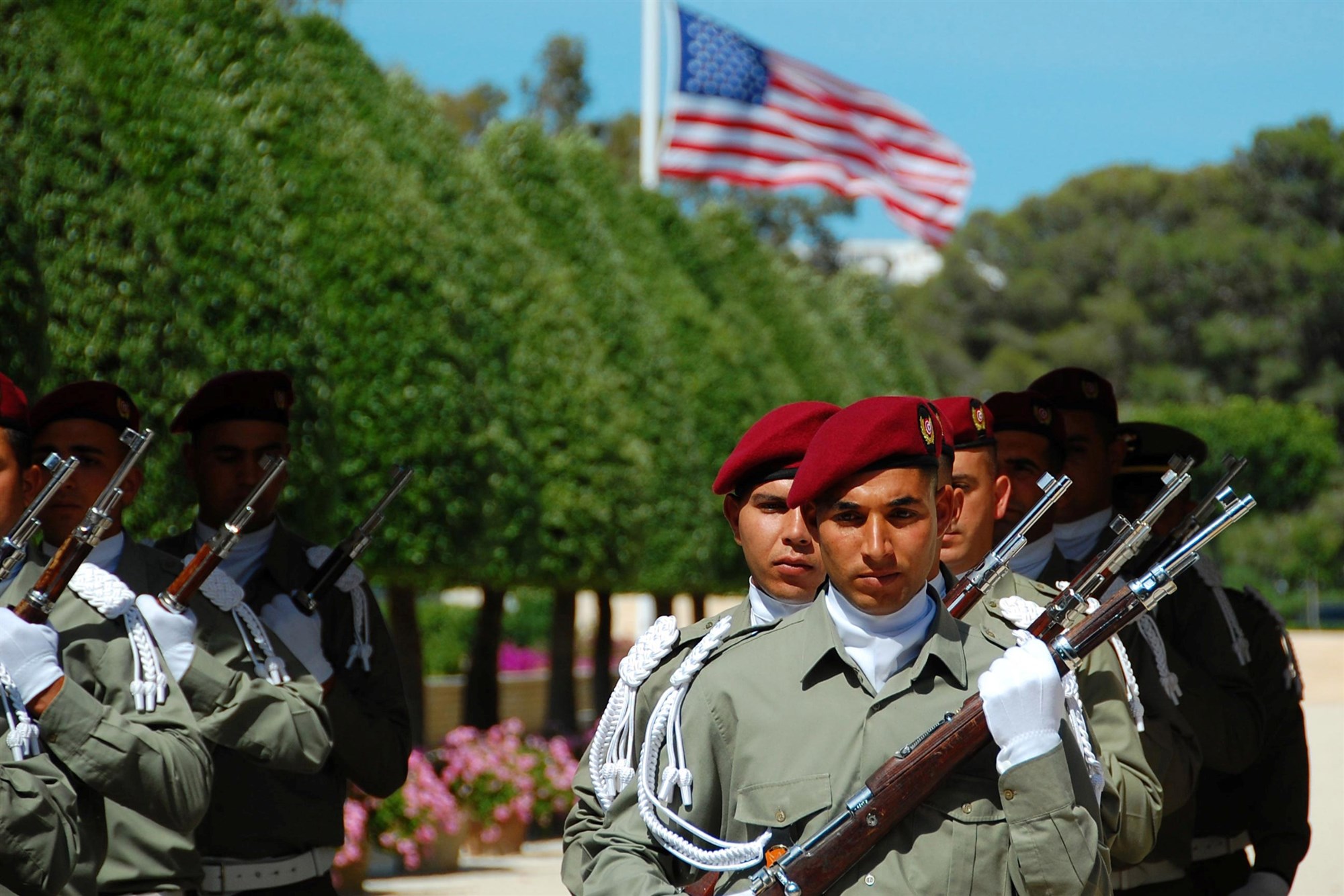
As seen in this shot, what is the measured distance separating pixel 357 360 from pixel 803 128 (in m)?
7.81

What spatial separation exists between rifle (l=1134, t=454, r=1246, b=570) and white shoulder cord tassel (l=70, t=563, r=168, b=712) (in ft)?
7.34

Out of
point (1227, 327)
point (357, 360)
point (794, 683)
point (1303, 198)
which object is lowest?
point (794, 683)

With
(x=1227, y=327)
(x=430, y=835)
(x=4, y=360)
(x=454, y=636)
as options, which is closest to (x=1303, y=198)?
(x=1227, y=327)

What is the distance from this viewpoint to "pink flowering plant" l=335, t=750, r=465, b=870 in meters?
10.2

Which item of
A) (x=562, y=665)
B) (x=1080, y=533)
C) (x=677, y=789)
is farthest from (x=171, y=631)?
(x=562, y=665)

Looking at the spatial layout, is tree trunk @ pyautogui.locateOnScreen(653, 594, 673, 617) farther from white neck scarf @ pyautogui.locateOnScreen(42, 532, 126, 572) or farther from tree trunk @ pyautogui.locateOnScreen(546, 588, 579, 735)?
white neck scarf @ pyautogui.locateOnScreen(42, 532, 126, 572)

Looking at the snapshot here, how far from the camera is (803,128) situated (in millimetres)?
16422

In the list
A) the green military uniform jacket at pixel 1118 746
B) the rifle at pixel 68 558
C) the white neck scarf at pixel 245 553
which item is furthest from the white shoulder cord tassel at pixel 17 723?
the green military uniform jacket at pixel 1118 746

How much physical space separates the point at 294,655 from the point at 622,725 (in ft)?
5.13

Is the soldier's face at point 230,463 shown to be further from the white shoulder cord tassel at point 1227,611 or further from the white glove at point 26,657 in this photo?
the white shoulder cord tassel at point 1227,611

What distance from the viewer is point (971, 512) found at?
3.84 meters

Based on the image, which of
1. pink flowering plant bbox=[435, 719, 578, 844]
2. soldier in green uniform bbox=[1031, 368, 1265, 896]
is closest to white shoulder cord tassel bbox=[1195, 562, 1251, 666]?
soldier in green uniform bbox=[1031, 368, 1265, 896]

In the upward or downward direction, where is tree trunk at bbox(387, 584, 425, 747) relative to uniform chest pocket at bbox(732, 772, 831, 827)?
upward

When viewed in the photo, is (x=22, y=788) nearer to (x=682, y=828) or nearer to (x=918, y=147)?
(x=682, y=828)
